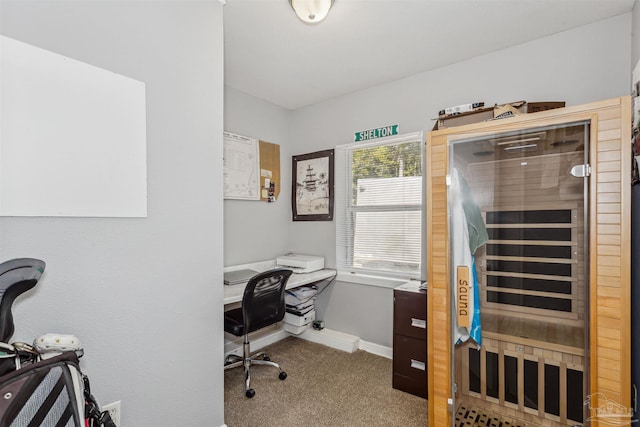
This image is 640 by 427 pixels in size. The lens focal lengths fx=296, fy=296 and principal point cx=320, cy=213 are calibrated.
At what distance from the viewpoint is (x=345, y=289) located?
311cm

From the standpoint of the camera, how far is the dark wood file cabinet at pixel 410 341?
2225 mm

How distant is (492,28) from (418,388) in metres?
2.60

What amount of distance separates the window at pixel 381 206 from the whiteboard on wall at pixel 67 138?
208cm

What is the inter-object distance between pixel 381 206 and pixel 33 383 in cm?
263

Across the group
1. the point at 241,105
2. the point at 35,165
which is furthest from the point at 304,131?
the point at 35,165

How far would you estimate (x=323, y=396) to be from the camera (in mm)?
2188

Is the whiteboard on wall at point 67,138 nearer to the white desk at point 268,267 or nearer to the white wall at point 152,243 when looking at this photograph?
the white wall at point 152,243

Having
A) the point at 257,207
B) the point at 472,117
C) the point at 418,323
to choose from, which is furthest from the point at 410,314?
the point at 257,207

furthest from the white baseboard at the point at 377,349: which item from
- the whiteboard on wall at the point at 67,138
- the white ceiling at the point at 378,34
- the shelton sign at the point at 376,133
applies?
the white ceiling at the point at 378,34

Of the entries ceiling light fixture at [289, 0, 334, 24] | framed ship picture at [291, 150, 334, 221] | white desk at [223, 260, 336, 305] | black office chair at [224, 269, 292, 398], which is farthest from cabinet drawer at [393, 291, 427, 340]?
ceiling light fixture at [289, 0, 334, 24]

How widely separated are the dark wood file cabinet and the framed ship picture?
4.05ft

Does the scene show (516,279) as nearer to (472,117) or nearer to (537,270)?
(537,270)

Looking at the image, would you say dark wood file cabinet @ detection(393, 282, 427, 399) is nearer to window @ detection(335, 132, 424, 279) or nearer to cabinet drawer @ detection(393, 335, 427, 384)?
A: cabinet drawer @ detection(393, 335, 427, 384)

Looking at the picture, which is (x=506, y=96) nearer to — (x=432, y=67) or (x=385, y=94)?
(x=432, y=67)
